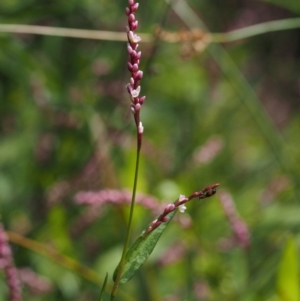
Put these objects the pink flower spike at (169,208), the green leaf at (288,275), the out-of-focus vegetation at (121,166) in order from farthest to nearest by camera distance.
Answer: the out-of-focus vegetation at (121,166)
the green leaf at (288,275)
the pink flower spike at (169,208)

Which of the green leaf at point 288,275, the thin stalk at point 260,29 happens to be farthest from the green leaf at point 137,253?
the thin stalk at point 260,29

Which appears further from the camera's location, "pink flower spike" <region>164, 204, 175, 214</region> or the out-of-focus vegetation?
the out-of-focus vegetation

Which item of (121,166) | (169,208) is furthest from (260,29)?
(169,208)

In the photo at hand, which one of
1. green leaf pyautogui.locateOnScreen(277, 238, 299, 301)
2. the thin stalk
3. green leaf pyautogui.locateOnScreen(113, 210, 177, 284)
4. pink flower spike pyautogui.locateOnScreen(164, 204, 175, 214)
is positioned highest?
the thin stalk

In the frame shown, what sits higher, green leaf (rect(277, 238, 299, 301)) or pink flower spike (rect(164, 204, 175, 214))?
green leaf (rect(277, 238, 299, 301))

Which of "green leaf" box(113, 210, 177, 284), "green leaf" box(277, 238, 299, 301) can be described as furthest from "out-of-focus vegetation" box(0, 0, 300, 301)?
"green leaf" box(113, 210, 177, 284)

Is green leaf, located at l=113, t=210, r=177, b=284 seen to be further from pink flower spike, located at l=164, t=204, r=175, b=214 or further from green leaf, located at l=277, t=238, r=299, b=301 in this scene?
green leaf, located at l=277, t=238, r=299, b=301

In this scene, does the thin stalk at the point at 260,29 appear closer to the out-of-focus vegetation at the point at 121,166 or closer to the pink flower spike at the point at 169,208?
the out-of-focus vegetation at the point at 121,166

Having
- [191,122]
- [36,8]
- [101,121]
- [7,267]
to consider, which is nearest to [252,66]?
[191,122]
